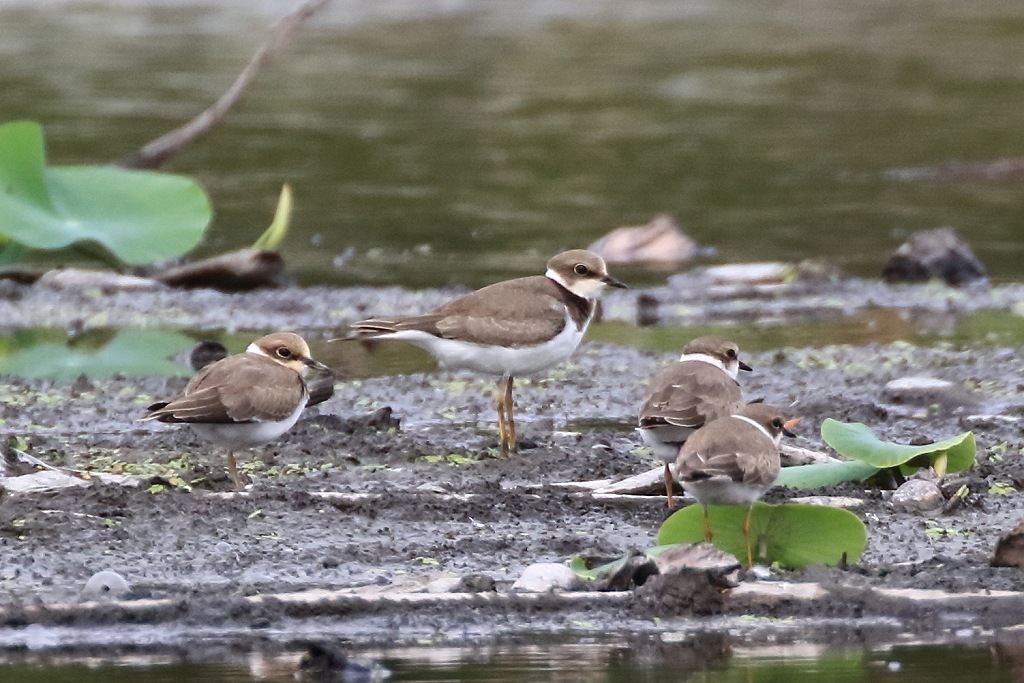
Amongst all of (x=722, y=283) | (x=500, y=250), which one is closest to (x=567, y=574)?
(x=722, y=283)

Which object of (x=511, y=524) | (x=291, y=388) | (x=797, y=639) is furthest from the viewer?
(x=291, y=388)

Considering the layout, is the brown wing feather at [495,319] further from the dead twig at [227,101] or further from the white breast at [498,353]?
the dead twig at [227,101]

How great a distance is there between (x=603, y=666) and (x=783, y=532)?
1072mm

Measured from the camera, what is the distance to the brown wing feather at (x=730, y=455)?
536 centimetres

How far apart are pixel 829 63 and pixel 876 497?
53.4 ft

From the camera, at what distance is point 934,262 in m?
11.3

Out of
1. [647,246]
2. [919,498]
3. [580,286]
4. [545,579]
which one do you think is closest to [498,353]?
[580,286]

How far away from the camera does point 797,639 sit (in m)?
4.86

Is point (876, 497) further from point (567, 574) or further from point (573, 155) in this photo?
point (573, 155)

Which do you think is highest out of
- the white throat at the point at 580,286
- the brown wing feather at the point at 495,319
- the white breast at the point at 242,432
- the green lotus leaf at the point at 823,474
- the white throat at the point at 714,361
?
the white throat at the point at 580,286

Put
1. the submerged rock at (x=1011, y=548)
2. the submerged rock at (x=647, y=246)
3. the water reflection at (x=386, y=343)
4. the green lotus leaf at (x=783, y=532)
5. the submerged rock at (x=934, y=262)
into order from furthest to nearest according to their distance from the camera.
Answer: the submerged rock at (x=647, y=246)
the submerged rock at (x=934, y=262)
the water reflection at (x=386, y=343)
the green lotus leaf at (x=783, y=532)
the submerged rock at (x=1011, y=548)

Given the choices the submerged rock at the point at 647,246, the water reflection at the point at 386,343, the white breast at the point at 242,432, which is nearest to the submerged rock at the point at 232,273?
the water reflection at the point at 386,343

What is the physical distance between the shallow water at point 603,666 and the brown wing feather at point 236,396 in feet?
5.98

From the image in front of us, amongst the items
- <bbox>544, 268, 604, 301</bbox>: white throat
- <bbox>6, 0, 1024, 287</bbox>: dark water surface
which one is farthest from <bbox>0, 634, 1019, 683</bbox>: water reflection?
<bbox>6, 0, 1024, 287</bbox>: dark water surface
